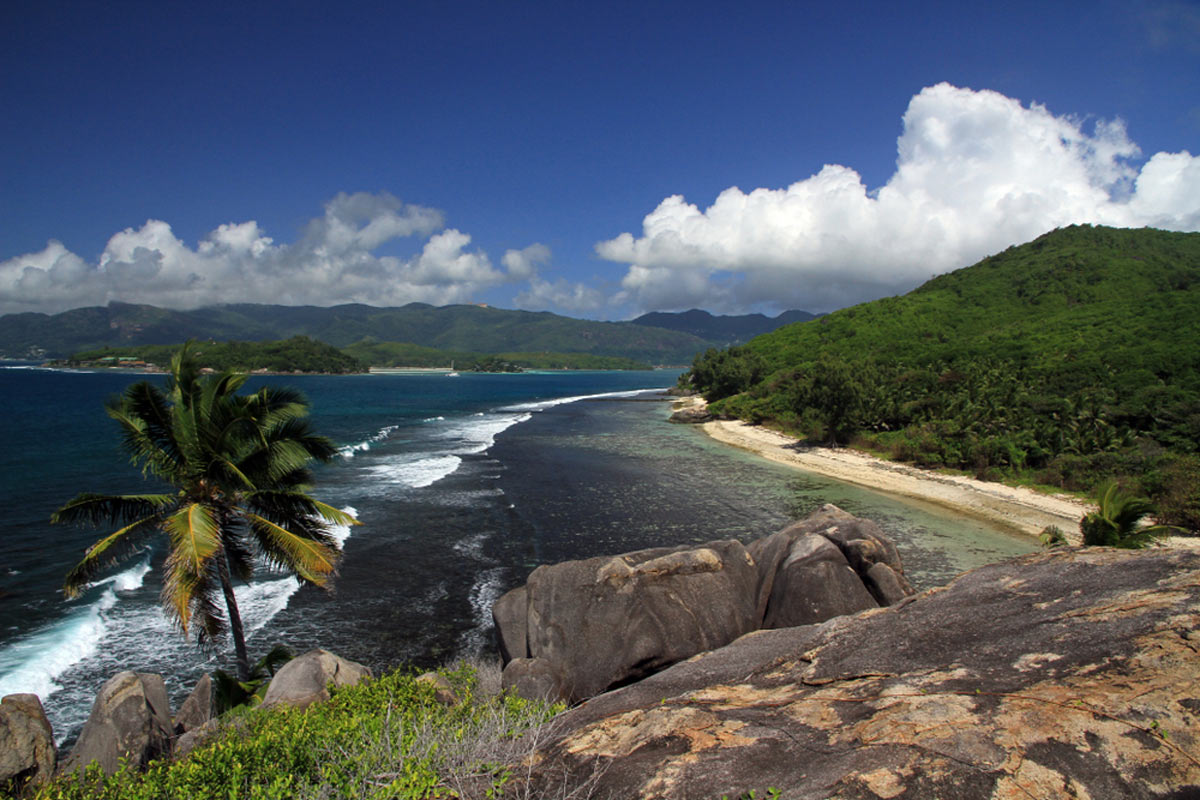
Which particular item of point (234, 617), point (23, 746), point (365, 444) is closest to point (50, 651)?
point (234, 617)

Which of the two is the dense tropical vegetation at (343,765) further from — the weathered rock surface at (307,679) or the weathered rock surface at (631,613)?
the weathered rock surface at (631,613)

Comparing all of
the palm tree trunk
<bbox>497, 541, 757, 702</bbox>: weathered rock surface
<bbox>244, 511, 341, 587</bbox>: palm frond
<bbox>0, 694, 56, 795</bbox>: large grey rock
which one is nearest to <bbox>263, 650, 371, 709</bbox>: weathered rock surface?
<bbox>244, 511, 341, 587</bbox>: palm frond

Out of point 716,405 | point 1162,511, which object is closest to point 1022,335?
point 716,405

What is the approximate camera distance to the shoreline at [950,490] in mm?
29828

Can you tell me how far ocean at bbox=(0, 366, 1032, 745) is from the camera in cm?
1752

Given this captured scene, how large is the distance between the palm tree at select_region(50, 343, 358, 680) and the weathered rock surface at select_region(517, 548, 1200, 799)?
959 centimetres

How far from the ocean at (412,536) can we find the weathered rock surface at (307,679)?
13.3 ft

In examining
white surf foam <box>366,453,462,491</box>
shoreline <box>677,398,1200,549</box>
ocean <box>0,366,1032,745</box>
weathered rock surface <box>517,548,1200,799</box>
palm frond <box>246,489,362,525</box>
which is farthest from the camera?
white surf foam <box>366,453,462,491</box>

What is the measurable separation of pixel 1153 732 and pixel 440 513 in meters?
30.3

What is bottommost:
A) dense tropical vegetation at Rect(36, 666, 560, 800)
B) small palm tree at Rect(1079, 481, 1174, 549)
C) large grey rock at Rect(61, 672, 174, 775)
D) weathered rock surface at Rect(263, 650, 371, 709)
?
large grey rock at Rect(61, 672, 174, 775)

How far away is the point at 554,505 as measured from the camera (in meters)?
34.1

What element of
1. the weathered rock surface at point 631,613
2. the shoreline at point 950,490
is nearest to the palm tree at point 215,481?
the weathered rock surface at point 631,613

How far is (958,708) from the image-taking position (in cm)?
559

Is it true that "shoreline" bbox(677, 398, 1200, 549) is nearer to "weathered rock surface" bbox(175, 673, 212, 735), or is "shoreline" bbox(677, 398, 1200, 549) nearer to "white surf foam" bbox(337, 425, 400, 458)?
"weathered rock surface" bbox(175, 673, 212, 735)
